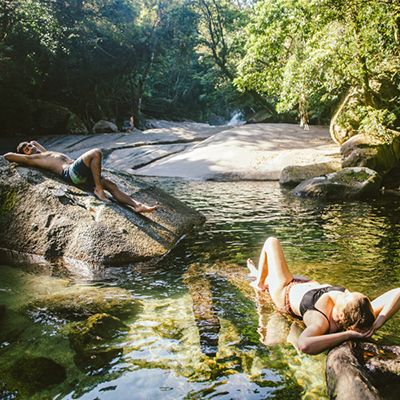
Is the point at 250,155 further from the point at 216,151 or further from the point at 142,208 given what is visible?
the point at 142,208

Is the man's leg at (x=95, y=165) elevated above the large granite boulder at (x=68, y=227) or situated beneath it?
elevated above

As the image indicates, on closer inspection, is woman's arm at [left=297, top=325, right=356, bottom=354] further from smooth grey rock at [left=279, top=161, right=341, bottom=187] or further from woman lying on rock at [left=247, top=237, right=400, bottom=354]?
smooth grey rock at [left=279, top=161, right=341, bottom=187]

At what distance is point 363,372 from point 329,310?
0.87m

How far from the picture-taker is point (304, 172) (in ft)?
48.8

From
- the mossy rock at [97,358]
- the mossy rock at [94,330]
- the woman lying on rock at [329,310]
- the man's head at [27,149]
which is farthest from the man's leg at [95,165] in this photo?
the woman lying on rock at [329,310]

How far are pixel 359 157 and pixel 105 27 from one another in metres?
24.2

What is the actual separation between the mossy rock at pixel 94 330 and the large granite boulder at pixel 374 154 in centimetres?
1168

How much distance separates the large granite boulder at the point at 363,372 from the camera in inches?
117

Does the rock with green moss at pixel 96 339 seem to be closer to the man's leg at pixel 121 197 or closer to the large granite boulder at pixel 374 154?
the man's leg at pixel 121 197

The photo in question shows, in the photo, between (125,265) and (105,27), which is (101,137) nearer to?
(105,27)

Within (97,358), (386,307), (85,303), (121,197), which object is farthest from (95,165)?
(386,307)

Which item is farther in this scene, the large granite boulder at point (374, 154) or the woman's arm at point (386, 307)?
the large granite boulder at point (374, 154)

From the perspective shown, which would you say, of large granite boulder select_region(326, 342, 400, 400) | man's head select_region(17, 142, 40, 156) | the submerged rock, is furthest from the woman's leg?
man's head select_region(17, 142, 40, 156)

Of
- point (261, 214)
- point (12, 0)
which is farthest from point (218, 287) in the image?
point (12, 0)
